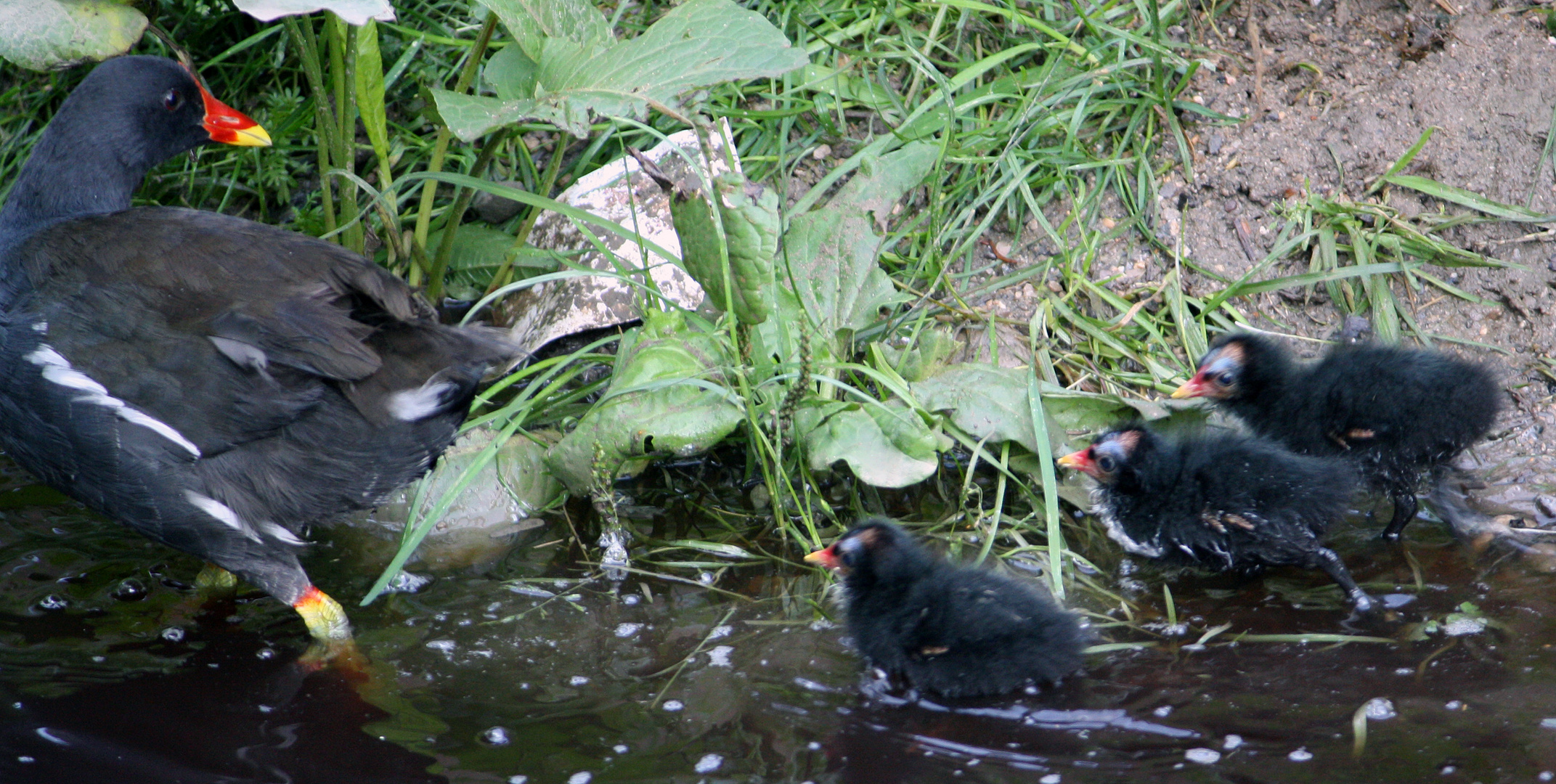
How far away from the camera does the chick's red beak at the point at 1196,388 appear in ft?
10.7

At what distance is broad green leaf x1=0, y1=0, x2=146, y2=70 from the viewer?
9.85 feet

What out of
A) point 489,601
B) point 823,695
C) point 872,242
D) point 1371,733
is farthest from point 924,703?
point 872,242

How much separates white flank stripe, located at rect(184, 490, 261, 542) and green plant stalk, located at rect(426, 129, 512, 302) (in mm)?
1104

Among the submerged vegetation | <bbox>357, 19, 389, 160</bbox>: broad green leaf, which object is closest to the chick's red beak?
the submerged vegetation

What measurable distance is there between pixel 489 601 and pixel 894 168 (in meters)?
1.77

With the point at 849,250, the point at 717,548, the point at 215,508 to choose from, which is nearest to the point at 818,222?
the point at 849,250

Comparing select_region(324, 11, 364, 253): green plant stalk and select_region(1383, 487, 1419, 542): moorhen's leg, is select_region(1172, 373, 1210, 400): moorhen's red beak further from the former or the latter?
select_region(324, 11, 364, 253): green plant stalk

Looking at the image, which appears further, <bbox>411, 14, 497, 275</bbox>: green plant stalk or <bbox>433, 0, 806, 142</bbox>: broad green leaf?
<bbox>411, 14, 497, 275</bbox>: green plant stalk

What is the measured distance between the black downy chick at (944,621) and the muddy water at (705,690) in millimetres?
72

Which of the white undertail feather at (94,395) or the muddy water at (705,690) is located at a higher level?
the white undertail feather at (94,395)

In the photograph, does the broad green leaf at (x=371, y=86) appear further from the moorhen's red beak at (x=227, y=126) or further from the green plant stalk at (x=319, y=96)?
the moorhen's red beak at (x=227, y=126)

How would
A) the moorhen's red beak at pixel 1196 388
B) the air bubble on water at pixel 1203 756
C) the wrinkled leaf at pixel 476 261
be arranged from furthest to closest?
the wrinkled leaf at pixel 476 261 → the moorhen's red beak at pixel 1196 388 → the air bubble on water at pixel 1203 756

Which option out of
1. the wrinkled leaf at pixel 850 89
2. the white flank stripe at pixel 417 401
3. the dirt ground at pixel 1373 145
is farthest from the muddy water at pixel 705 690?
the wrinkled leaf at pixel 850 89

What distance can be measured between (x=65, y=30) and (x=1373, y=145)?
388 cm
